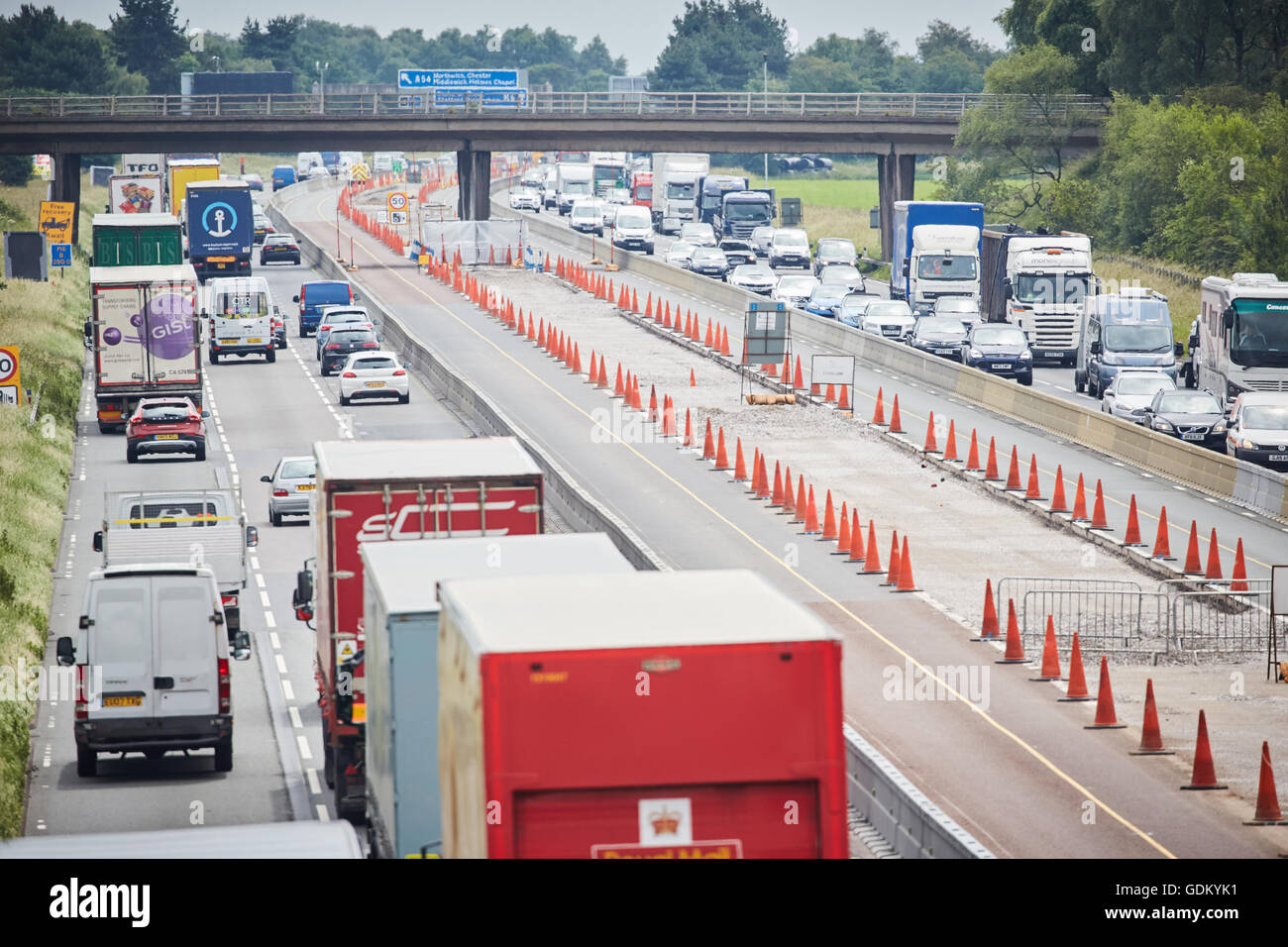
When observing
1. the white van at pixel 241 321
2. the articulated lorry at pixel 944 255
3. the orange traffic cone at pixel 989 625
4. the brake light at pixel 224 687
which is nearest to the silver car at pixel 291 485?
the orange traffic cone at pixel 989 625

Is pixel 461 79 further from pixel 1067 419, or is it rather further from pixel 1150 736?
pixel 1150 736

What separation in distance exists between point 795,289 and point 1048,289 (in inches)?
612

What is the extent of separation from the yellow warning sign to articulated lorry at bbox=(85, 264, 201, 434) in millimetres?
24575

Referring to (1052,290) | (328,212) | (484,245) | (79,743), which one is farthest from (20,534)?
(328,212)

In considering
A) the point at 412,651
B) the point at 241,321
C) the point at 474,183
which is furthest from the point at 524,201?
the point at 412,651

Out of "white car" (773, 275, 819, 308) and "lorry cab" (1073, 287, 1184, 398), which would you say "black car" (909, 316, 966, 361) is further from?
"white car" (773, 275, 819, 308)

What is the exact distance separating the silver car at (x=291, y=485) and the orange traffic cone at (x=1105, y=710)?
18.0m

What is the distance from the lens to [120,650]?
→ 21109 mm

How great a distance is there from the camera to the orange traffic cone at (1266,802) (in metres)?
18.5

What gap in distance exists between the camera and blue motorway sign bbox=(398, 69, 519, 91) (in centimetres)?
10738

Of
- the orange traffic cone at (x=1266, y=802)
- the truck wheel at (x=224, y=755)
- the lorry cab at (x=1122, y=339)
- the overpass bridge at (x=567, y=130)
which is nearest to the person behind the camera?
the orange traffic cone at (x=1266, y=802)

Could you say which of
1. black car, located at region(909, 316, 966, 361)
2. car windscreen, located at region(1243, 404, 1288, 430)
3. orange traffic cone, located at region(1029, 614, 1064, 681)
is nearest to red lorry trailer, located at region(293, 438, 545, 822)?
orange traffic cone, located at region(1029, 614, 1064, 681)

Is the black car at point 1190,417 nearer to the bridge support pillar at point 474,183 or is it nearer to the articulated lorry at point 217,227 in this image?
the articulated lorry at point 217,227

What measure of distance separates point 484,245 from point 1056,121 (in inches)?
1052
